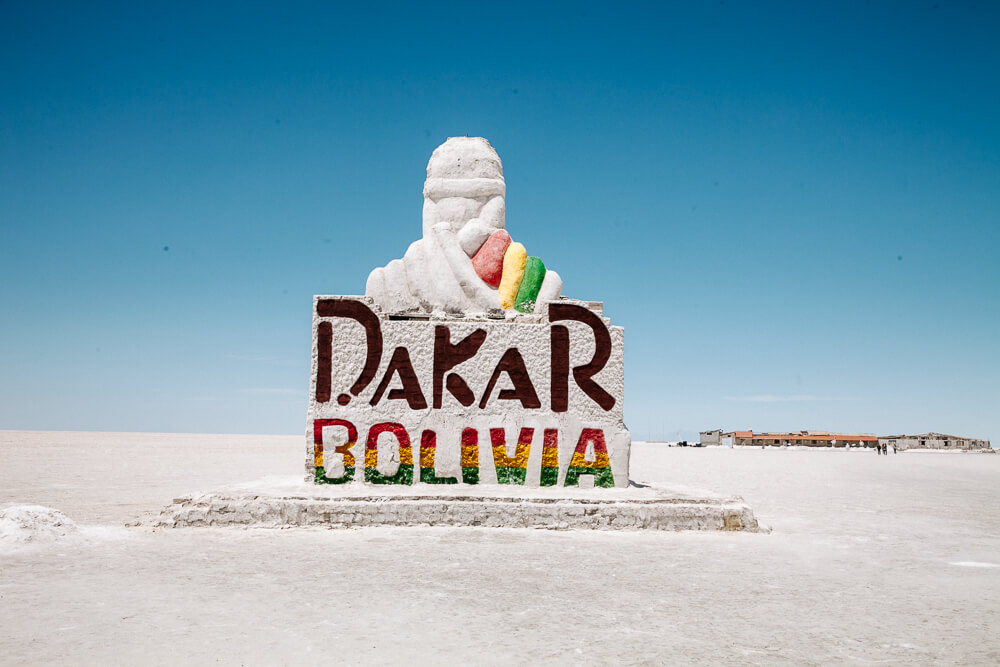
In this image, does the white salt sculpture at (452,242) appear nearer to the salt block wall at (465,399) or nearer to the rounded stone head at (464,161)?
the rounded stone head at (464,161)

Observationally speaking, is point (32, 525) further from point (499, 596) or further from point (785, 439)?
point (785, 439)

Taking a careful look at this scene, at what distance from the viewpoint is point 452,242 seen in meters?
11.9

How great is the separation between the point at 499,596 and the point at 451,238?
24.1 feet

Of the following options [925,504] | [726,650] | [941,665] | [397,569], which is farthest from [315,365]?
[925,504]

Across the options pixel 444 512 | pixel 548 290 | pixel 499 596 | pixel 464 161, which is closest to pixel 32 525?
pixel 444 512

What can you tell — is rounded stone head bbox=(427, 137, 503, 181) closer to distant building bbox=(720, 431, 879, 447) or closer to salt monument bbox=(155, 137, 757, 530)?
salt monument bbox=(155, 137, 757, 530)

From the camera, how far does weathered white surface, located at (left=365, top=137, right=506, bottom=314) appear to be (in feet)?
37.7

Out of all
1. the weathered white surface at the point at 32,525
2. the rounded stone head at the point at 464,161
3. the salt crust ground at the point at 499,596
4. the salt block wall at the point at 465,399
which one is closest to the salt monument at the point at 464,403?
the salt block wall at the point at 465,399

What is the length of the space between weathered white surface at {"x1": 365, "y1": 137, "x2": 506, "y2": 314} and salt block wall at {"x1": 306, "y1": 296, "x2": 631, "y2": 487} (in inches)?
42.7

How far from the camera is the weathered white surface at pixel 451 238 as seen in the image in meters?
11.5

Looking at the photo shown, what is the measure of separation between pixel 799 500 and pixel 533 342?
6.88 meters

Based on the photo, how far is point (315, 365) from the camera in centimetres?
1029

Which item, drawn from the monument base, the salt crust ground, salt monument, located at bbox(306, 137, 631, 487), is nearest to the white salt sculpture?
salt monument, located at bbox(306, 137, 631, 487)

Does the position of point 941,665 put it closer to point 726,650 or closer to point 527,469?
point 726,650
